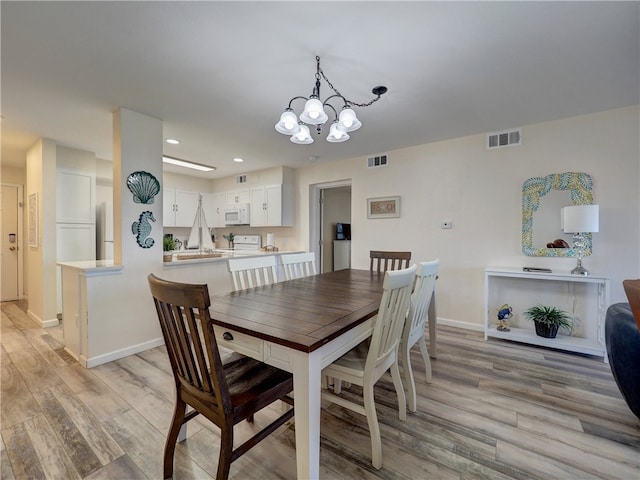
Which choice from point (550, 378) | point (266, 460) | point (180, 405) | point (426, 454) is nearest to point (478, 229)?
point (550, 378)

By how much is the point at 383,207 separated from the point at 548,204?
193 centimetres

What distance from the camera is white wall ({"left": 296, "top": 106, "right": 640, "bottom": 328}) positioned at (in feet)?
8.98

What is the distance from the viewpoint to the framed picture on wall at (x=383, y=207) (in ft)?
13.3

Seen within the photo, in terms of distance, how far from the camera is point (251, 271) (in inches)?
92.6

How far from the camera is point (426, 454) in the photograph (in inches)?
60.5

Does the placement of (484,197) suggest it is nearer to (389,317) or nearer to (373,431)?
(389,317)

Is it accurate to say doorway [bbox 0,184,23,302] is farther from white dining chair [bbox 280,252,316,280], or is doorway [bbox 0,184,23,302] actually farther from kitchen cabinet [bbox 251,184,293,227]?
white dining chair [bbox 280,252,316,280]

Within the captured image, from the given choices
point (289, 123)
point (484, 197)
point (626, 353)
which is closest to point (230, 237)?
point (289, 123)

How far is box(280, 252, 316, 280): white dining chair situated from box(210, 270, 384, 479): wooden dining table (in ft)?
2.27

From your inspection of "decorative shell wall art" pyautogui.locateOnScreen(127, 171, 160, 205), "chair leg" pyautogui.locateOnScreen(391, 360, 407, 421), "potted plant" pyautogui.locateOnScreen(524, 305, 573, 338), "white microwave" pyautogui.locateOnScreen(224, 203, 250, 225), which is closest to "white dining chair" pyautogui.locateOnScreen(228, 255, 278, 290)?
"chair leg" pyautogui.locateOnScreen(391, 360, 407, 421)

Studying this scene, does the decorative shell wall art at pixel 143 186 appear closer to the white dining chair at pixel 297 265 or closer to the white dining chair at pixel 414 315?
the white dining chair at pixel 297 265

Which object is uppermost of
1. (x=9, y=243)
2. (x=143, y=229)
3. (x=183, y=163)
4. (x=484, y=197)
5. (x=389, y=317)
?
(x=183, y=163)

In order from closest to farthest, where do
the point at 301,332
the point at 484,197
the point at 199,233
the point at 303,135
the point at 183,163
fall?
the point at 301,332
the point at 303,135
the point at 484,197
the point at 199,233
the point at 183,163

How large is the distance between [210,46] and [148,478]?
2.50 metres
